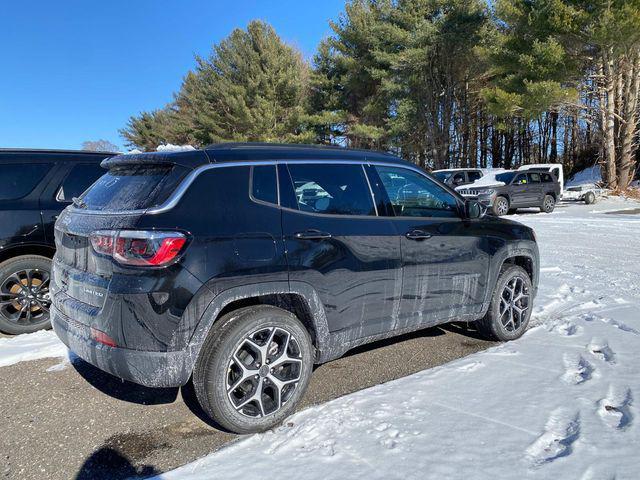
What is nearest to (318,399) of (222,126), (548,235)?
(548,235)

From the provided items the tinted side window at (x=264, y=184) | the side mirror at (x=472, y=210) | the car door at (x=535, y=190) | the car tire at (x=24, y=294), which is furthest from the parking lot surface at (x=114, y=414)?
the car door at (x=535, y=190)

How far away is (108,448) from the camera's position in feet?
9.21

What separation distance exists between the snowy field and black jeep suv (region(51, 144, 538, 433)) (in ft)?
1.23

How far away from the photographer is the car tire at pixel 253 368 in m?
2.77

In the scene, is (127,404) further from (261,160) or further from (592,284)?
(592,284)

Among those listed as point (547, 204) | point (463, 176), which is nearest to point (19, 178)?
point (463, 176)

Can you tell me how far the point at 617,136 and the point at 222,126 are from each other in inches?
952

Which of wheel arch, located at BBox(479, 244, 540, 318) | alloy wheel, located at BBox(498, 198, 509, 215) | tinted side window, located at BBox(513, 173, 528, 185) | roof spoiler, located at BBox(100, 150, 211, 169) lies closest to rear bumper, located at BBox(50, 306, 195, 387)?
roof spoiler, located at BBox(100, 150, 211, 169)

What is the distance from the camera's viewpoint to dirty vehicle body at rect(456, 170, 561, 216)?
17.8 metres

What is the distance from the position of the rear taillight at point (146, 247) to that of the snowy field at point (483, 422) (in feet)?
3.71

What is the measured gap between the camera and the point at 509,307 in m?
4.51

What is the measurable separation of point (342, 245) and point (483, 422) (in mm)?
1411

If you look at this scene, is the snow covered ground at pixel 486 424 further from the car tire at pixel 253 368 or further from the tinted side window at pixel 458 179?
the tinted side window at pixel 458 179

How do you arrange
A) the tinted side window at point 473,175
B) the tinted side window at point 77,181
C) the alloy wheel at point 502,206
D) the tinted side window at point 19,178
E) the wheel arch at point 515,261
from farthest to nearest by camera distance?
the tinted side window at point 473,175 → the alloy wheel at point 502,206 → the tinted side window at point 77,181 → the tinted side window at point 19,178 → the wheel arch at point 515,261
